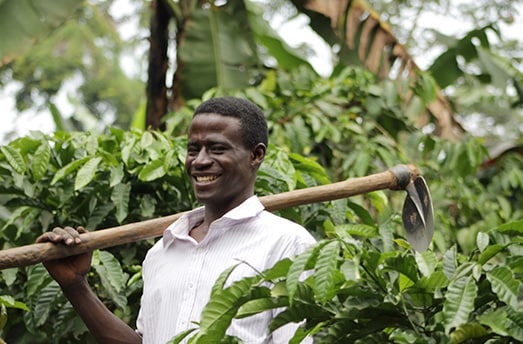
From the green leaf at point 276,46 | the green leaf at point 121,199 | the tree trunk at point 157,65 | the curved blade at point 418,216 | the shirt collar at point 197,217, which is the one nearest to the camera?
the shirt collar at point 197,217

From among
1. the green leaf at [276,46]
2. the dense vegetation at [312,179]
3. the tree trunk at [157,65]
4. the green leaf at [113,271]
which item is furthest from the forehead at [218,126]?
the green leaf at [276,46]

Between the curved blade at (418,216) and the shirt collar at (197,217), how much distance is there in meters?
0.67

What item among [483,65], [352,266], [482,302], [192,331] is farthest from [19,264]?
[483,65]

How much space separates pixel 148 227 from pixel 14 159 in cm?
96

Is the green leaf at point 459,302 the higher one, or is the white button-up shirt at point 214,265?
the green leaf at point 459,302

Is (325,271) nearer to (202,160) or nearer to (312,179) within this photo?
(202,160)

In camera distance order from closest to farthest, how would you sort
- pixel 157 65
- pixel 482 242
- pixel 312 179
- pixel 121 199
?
pixel 482 242
pixel 121 199
pixel 312 179
pixel 157 65

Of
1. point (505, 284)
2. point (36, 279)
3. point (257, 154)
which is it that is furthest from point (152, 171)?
point (505, 284)

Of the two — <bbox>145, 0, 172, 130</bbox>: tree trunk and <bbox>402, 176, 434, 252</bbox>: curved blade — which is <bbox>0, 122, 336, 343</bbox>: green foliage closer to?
<bbox>402, 176, 434, 252</bbox>: curved blade

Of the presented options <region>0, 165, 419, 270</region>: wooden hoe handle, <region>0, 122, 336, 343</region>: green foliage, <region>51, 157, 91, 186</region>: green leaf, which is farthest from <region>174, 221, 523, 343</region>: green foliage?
<region>51, 157, 91, 186</region>: green leaf

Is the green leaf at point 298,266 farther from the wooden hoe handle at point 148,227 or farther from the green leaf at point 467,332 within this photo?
the wooden hoe handle at point 148,227

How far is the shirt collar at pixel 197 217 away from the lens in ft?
7.09

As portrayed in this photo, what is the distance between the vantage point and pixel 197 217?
2334 millimetres

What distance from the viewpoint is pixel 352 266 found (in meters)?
1.91
